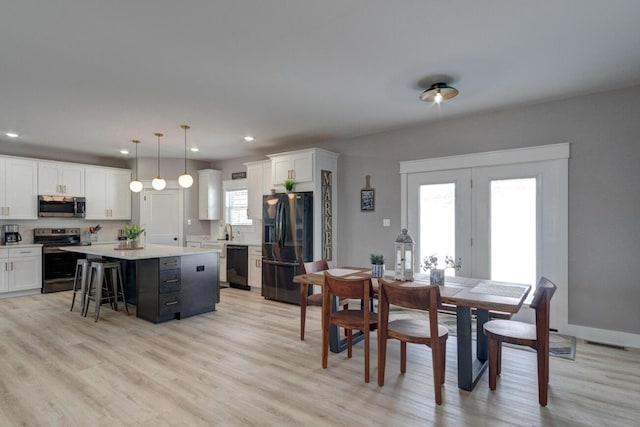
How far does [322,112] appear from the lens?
4.27m

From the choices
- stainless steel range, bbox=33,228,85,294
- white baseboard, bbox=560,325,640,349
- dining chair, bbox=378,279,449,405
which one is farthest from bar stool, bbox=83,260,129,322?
white baseboard, bbox=560,325,640,349

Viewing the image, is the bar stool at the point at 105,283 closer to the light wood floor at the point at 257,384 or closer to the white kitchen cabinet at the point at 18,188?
the light wood floor at the point at 257,384

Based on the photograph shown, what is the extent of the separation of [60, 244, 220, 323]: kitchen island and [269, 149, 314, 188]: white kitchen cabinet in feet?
5.41

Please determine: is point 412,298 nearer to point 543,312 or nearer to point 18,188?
point 543,312

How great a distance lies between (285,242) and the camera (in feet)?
17.6

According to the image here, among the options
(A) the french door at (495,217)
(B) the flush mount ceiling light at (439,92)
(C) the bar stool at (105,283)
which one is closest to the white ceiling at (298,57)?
(B) the flush mount ceiling light at (439,92)

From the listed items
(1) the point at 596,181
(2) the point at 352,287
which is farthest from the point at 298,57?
(1) the point at 596,181

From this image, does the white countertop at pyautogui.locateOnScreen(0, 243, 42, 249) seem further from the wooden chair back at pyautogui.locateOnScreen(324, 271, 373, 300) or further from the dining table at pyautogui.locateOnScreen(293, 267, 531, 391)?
the wooden chair back at pyautogui.locateOnScreen(324, 271, 373, 300)

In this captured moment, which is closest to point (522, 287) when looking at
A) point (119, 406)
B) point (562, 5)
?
point (562, 5)

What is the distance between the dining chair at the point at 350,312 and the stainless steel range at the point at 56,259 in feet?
18.5

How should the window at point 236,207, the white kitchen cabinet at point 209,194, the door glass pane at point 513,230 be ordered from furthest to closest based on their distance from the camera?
the white kitchen cabinet at point 209,194, the window at point 236,207, the door glass pane at point 513,230

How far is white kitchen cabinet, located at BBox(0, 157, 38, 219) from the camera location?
5.76 m

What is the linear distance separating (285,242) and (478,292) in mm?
3196

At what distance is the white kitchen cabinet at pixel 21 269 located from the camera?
18.4 ft
